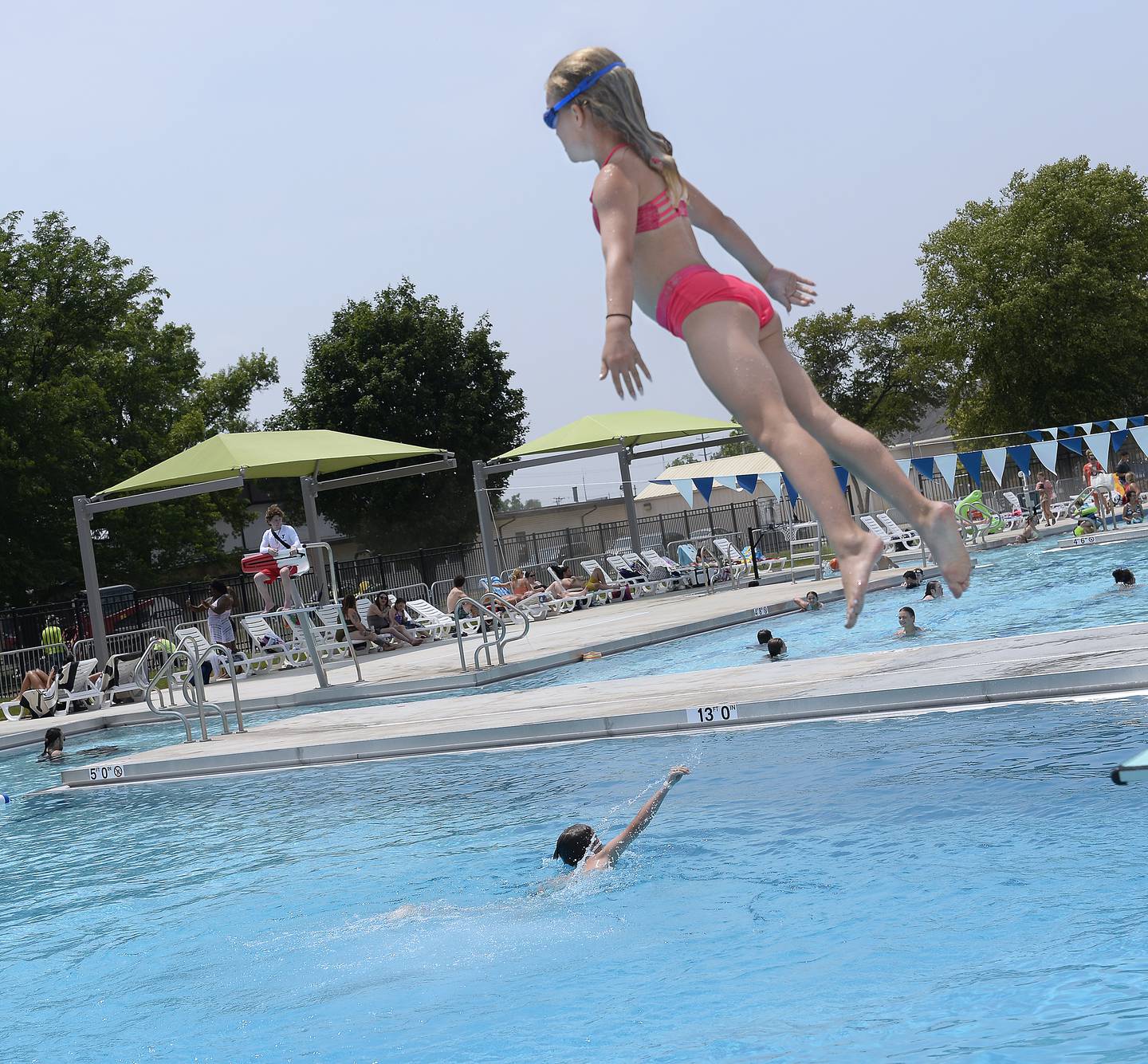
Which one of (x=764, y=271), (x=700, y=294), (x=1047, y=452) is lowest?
(x=700, y=294)

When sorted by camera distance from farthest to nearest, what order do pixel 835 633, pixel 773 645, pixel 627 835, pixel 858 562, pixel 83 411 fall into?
pixel 83 411 < pixel 835 633 < pixel 773 645 < pixel 627 835 < pixel 858 562

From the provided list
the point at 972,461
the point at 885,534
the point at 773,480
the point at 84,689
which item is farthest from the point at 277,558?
the point at 972,461

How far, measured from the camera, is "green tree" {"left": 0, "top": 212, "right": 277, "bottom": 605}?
1251 inches

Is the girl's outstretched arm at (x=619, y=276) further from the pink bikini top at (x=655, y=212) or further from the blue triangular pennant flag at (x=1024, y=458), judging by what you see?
the blue triangular pennant flag at (x=1024, y=458)

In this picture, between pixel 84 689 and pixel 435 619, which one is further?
pixel 435 619

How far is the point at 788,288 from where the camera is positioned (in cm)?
352

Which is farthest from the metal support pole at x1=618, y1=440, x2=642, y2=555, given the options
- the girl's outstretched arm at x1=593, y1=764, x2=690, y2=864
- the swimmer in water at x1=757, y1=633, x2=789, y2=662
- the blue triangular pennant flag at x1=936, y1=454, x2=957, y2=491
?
the girl's outstretched arm at x1=593, y1=764, x2=690, y2=864

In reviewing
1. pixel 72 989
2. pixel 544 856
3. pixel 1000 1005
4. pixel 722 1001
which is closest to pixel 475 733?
pixel 544 856

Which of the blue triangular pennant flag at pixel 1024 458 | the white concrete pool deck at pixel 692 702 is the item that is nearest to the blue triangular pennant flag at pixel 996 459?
the blue triangular pennant flag at pixel 1024 458

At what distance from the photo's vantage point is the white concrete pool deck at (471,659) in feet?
46.8

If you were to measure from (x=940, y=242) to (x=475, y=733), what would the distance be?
138 feet

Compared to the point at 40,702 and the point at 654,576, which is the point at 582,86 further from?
the point at 654,576

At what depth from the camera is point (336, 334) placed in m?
42.2

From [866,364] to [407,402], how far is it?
2574 centimetres
